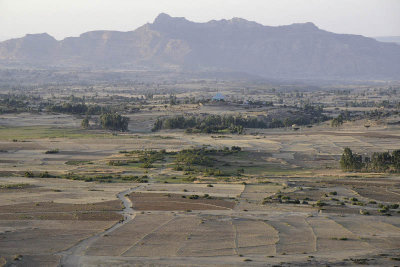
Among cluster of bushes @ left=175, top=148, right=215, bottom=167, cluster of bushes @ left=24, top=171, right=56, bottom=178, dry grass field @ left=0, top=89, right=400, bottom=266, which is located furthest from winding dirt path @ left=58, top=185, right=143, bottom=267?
cluster of bushes @ left=175, top=148, right=215, bottom=167

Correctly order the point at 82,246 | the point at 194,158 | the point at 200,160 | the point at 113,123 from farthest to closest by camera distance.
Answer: the point at 113,123
the point at 194,158
the point at 200,160
the point at 82,246

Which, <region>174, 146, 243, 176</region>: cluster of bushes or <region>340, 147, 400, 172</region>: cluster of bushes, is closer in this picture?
<region>340, 147, 400, 172</region>: cluster of bushes

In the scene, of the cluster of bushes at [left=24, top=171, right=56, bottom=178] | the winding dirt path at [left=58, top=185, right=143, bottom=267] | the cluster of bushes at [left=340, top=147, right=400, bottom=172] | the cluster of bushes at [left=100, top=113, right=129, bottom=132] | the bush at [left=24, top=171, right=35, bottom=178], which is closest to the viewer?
the winding dirt path at [left=58, top=185, right=143, bottom=267]

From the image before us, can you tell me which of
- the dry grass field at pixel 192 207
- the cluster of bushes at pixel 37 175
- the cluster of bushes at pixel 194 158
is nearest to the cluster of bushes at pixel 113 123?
the dry grass field at pixel 192 207

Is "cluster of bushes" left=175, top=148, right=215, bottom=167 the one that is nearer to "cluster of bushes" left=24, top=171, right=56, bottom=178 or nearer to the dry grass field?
the dry grass field

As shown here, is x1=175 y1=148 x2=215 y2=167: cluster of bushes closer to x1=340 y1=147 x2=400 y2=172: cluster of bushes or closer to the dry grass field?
the dry grass field

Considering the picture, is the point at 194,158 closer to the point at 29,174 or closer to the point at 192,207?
the point at 29,174

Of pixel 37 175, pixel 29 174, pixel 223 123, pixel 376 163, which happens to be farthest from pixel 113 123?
pixel 376 163

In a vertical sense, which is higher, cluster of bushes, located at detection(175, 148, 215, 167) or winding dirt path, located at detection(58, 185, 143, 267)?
winding dirt path, located at detection(58, 185, 143, 267)

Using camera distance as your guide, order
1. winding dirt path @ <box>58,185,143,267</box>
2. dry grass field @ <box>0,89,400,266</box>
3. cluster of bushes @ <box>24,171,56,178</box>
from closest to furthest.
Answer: winding dirt path @ <box>58,185,143,267</box> < dry grass field @ <box>0,89,400,266</box> < cluster of bushes @ <box>24,171,56,178</box>

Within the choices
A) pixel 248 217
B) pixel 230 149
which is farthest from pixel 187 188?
pixel 230 149

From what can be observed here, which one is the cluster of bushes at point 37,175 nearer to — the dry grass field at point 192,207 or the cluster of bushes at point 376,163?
the dry grass field at point 192,207

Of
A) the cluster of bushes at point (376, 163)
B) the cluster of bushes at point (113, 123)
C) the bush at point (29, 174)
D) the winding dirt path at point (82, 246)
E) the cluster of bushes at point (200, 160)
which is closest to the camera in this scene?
the winding dirt path at point (82, 246)
